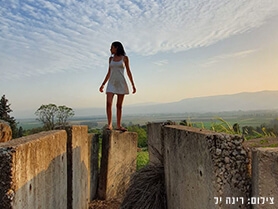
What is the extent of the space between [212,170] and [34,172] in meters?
1.31

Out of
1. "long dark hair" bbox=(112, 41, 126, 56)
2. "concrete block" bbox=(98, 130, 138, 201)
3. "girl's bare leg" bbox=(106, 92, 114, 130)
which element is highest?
"long dark hair" bbox=(112, 41, 126, 56)

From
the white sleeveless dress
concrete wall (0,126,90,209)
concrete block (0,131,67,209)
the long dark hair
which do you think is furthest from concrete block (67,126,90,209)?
the long dark hair

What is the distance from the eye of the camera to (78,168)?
435 cm

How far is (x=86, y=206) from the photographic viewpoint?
195 inches

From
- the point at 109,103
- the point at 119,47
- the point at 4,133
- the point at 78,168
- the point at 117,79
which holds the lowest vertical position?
the point at 78,168

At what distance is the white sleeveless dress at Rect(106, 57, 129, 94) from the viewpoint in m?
5.90

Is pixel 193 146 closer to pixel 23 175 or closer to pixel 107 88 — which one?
pixel 23 175

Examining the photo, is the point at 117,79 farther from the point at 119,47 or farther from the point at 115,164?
the point at 115,164

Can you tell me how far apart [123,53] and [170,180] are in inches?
119

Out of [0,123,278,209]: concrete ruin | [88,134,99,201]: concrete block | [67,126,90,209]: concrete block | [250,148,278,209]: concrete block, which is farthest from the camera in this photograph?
[88,134,99,201]: concrete block

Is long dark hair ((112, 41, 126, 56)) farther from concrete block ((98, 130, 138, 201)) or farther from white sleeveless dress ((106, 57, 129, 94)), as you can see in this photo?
concrete block ((98, 130, 138, 201))

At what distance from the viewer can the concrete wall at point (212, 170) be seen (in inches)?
87.5

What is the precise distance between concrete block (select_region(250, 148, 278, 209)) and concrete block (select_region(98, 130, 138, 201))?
3561 millimetres

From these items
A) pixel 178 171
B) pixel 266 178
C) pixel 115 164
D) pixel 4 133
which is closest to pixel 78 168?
pixel 4 133
